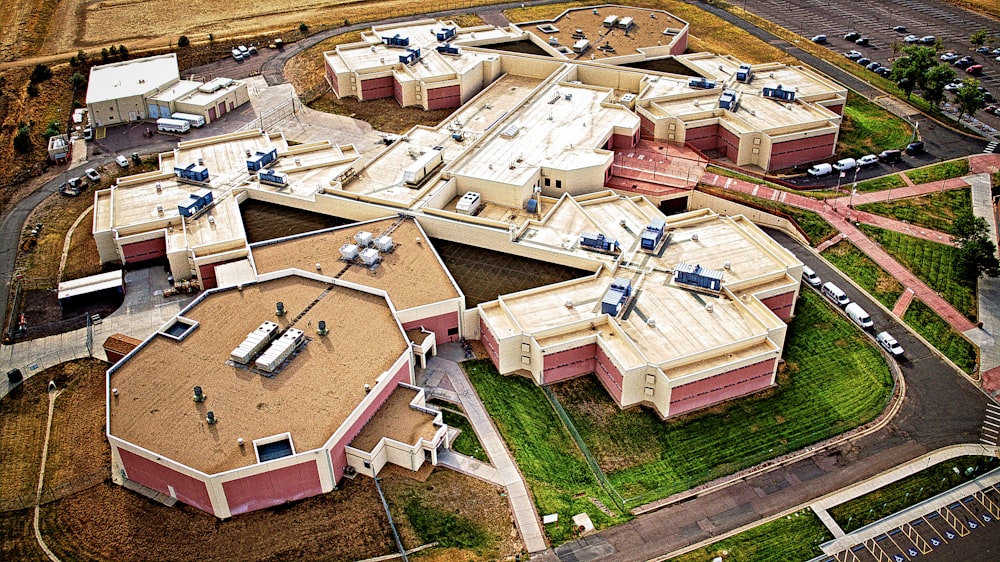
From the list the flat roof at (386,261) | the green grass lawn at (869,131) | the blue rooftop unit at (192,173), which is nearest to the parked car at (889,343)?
the green grass lawn at (869,131)

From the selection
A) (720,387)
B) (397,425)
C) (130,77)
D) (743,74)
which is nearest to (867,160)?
(743,74)

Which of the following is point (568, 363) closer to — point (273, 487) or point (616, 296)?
point (616, 296)

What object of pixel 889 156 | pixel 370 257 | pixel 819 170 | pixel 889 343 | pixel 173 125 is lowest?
pixel 889 343

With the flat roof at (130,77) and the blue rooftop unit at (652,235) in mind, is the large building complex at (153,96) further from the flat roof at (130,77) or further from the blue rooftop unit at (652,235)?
the blue rooftop unit at (652,235)

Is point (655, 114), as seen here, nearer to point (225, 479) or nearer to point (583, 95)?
point (583, 95)

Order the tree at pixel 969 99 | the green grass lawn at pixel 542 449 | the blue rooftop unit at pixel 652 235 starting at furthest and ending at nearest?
the tree at pixel 969 99, the blue rooftop unit at pixel 652 235, the green grass lawn at pixel 542 449

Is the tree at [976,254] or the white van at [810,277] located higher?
the tree at [976,254]

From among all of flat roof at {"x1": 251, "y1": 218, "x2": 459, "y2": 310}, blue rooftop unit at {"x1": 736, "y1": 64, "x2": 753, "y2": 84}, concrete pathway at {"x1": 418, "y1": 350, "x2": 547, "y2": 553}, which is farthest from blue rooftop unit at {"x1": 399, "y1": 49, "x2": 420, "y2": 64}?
concrete pathway at {"x1": 418, "y1": 350, "x2": 547, "y2": 553}

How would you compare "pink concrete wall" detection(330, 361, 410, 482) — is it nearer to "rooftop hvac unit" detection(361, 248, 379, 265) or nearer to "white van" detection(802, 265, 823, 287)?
"rooftop hvac unit" detection(361, 248, 379, 265)
